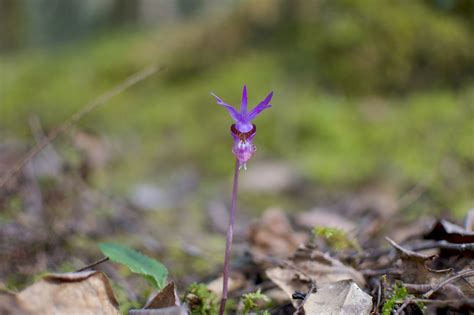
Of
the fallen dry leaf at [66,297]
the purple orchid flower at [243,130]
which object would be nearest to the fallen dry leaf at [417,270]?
the purple orchid flower at [243,130]

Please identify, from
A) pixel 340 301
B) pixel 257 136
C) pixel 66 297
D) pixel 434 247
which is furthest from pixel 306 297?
pixel 257 136

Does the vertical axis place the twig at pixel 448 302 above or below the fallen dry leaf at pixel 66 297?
below

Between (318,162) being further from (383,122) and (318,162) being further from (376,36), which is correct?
(376,36)

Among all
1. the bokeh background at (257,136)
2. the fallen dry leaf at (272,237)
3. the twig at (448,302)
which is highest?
the bokeh background at (257,136)

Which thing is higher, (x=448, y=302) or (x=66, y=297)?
(x=66, y=297)

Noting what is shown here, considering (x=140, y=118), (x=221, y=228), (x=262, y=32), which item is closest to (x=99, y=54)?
(x=140, y=118)

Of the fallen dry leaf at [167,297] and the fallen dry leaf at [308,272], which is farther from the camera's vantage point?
the fallen dry leaf at [308,272]

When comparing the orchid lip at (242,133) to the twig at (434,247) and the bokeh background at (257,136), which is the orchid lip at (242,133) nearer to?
the twig at (434,247)

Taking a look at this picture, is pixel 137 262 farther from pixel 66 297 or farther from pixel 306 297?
pixel 306 297
